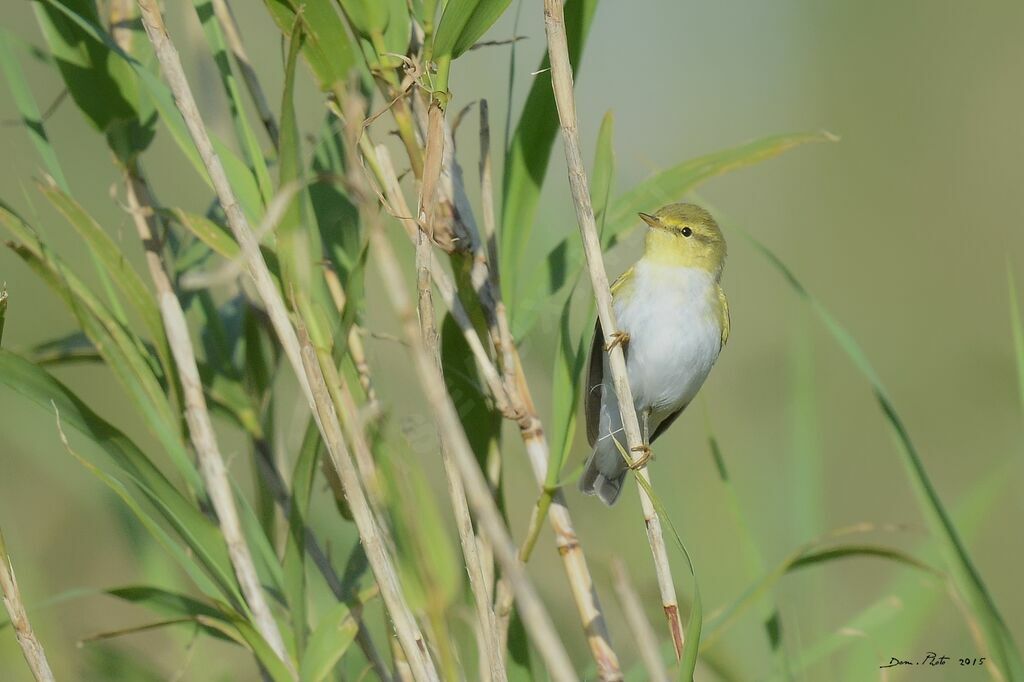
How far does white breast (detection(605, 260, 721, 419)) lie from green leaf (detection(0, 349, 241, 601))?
3.62 feet

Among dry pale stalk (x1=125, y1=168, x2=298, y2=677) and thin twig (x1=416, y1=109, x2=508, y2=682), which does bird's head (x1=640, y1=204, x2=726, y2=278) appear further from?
thin twig (x1=416, y1=109, x2=508, y2=682)

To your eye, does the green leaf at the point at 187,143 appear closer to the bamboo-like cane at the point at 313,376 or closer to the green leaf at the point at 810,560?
the bamboo-like cane at the point at 313,376

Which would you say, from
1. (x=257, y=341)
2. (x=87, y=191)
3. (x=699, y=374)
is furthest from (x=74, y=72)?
(x=699, y=374)

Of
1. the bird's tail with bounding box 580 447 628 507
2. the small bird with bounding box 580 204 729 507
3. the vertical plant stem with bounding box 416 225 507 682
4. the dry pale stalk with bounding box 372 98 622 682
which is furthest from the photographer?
the small bird with bounding box 580 204 729 507

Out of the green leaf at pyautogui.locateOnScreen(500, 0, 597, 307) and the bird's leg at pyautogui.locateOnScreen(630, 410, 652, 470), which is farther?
the green leaf at pyautogui.locateOnScreen(500, 0, 597, 307)

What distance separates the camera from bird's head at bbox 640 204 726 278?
241 cm

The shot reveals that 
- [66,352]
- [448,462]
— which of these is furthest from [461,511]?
[66,352]

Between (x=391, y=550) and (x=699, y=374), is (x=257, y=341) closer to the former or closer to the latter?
(x=391, y=550)

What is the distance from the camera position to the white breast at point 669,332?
2.32m

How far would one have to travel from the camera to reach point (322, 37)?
139 centimetres

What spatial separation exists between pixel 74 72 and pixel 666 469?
1193 mm

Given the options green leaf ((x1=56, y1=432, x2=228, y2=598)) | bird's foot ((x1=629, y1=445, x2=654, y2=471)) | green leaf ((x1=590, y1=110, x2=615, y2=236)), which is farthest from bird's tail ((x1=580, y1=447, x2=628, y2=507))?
green leaf ((x1=56, y1=432, x2=228, y2=598))

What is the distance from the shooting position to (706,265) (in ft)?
8.11

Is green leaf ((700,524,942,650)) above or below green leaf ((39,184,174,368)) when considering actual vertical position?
below
